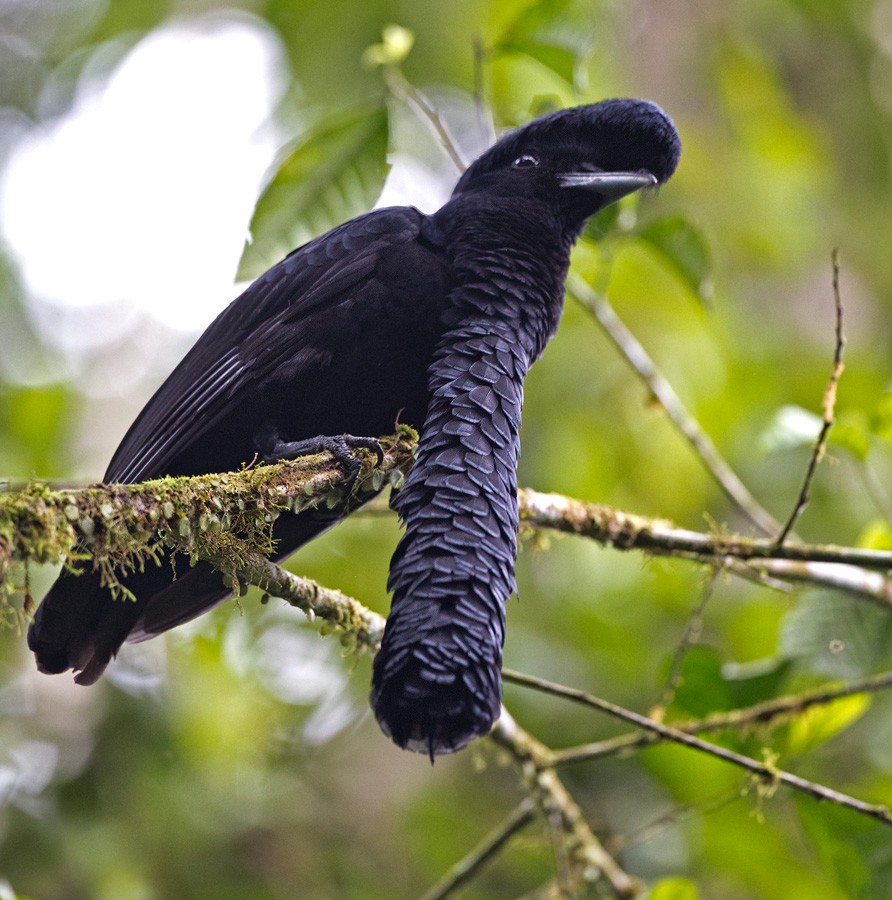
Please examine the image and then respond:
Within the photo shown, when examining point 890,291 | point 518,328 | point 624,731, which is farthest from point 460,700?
point 890,291

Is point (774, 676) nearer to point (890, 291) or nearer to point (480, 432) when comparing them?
point (480, 432)

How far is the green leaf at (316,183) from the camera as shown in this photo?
3.12m

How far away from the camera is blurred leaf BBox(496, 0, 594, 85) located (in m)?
3.17

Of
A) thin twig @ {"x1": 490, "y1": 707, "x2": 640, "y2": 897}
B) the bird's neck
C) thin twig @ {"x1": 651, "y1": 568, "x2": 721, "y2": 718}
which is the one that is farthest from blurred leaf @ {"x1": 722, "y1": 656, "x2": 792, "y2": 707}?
the bird's neck

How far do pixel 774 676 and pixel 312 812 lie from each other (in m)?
2.89

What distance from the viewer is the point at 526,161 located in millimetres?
2895

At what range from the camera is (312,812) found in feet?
16.7

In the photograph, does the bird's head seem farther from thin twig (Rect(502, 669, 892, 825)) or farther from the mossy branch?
thin twig (Rect(502, 669, 892, 825))

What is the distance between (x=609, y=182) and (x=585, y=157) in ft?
0.45

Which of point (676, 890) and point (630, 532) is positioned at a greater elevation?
point (630, 532)

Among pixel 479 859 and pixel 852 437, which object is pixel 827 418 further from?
pixel 479 859

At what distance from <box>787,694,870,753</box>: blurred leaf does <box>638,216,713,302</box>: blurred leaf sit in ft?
4.21

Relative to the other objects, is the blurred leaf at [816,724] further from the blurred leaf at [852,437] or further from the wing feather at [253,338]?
the wing feather at [253,338]

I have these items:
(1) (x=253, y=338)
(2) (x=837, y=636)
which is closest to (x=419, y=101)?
(1) (x=253, y=338)
